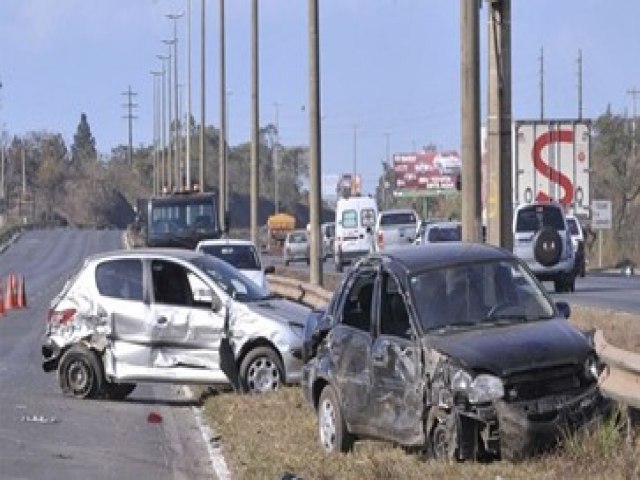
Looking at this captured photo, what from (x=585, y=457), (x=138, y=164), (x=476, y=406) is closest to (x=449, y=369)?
(x=476, y=406)

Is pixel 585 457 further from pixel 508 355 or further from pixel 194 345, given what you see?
pixel 194 345

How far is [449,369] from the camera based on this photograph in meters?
11.0

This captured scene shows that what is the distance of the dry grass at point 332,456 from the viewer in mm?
10203

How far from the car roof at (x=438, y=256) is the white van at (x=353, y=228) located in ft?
140

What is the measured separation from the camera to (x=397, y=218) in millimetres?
52719

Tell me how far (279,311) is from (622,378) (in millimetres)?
6346

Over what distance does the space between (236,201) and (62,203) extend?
95.9 ft

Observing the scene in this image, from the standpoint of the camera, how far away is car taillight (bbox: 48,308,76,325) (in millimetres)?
18484

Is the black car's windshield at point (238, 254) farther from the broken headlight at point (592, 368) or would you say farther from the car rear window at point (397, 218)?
the broken headlight at point (592, 368)

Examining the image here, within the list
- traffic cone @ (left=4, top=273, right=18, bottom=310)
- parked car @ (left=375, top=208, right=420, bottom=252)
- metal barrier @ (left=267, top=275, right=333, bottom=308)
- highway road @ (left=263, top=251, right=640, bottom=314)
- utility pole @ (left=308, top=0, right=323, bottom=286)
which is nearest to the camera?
metal barrier @ (left=267, top=275, right=333, bottom=308)

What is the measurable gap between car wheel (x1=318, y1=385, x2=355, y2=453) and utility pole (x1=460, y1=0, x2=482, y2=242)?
4.91 m

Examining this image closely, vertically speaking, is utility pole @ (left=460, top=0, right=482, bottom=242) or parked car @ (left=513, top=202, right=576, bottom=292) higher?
utility pole @ (left=460, top=0, right=482, bottom=242)

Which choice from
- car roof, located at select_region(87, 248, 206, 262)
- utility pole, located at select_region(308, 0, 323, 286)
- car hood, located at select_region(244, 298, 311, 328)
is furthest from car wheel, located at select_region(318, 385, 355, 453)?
Result: utility pole, located at select_region(308, 0, 323, 286)

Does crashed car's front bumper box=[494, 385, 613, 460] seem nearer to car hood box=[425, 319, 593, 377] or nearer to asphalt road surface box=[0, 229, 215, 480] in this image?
car hood box=[425, 319, 593, 377]
